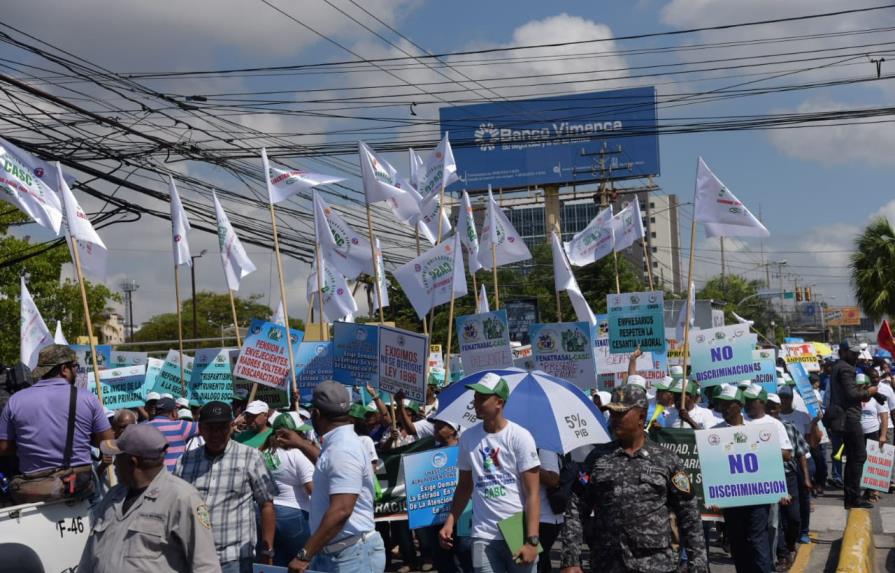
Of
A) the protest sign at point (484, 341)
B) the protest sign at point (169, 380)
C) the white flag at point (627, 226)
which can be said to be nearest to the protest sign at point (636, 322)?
the protest sign at point (484, 341)

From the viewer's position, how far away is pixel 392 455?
409 inches

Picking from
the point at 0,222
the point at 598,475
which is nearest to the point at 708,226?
the point at 598,475

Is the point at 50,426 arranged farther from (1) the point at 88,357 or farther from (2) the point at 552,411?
(1) the point at 88,357

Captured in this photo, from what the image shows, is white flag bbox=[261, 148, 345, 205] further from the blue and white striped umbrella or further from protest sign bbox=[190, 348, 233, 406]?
the blue and white striped umbrella

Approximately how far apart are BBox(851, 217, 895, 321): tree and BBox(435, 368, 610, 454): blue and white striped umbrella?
113 ft

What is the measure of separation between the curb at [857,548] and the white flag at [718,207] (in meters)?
3.23

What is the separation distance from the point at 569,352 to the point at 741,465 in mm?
4991

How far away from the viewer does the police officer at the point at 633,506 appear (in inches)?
199

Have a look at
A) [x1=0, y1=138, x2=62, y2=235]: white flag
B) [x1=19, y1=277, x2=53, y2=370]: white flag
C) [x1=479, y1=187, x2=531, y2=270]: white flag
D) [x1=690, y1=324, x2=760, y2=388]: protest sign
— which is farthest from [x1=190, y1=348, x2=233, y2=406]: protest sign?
[x1=690, y1=324, x2=760, y2=388]: protest sign

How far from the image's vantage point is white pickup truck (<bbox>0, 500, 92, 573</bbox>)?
18.0ft

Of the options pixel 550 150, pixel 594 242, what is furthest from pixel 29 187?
pixel 550 150

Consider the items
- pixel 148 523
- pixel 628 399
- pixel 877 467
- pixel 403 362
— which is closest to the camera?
pixel 148 523

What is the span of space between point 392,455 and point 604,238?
8.90 m

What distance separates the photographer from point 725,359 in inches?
492
